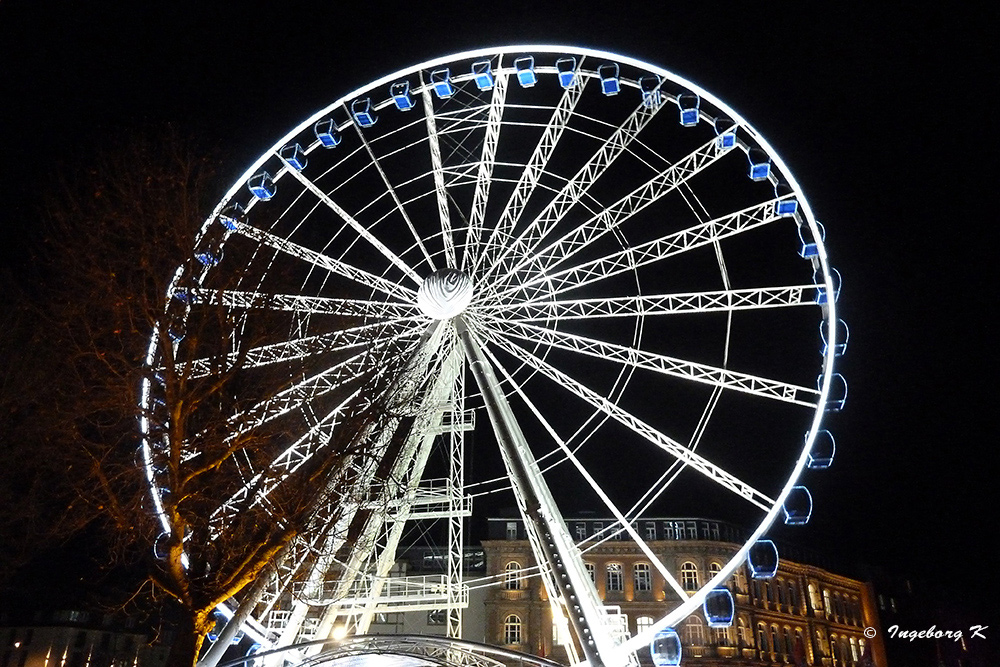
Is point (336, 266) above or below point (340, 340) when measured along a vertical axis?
above

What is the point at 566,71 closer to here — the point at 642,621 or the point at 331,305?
the point at 331,305

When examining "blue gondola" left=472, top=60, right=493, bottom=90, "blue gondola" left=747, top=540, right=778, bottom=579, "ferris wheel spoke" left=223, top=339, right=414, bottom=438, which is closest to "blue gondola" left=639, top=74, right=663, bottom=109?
"blue gondola" left=472, top=60, right=493, bottom=90

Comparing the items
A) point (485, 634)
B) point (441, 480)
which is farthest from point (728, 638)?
point (441, 480)

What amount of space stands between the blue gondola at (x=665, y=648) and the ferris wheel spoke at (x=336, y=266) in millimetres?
8669

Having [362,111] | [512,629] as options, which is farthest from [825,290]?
[512,629]

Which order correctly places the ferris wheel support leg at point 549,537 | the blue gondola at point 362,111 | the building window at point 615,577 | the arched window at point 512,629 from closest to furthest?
1. the ferris wheel support leg at point 549,537
2. the blue gondola at point 362,111
3. the arched window at point 512,629
4. the building window at point 615,577

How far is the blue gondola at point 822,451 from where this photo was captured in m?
15.9

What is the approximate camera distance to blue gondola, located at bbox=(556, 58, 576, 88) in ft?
61.7

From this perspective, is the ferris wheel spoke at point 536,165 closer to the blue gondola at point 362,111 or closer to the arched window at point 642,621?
the blue gondola at point 362,111

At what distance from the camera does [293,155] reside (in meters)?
19.3

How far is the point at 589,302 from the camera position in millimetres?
18250

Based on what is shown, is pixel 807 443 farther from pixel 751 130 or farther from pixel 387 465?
pixel 387 465
